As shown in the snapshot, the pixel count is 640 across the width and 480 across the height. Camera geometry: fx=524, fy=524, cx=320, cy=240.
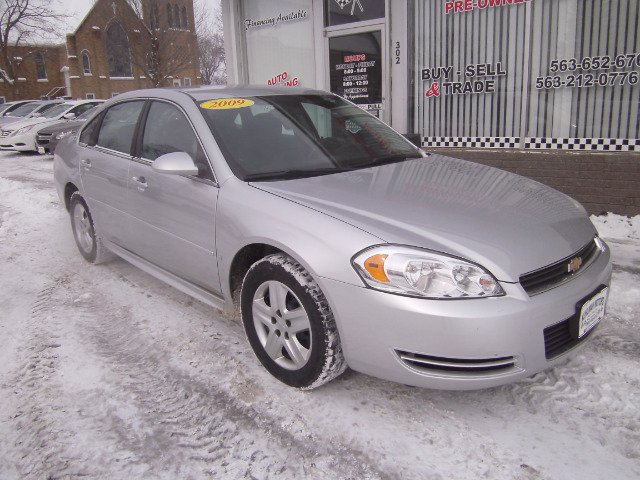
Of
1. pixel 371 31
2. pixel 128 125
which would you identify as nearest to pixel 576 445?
pixel 128 125

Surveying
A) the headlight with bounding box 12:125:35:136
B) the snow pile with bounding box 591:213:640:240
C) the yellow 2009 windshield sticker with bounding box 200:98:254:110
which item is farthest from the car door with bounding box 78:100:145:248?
the headlight with bounding box 12:125:35:136

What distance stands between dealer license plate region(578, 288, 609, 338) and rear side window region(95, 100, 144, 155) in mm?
3265

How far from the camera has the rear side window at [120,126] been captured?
4.06m

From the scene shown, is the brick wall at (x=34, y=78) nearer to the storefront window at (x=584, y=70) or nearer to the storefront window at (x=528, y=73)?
the storefront window at (x=528, y=73)

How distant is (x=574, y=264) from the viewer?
256 cm

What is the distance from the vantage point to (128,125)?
13.5 ft

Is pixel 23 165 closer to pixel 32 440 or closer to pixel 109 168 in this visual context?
pixel 109 168

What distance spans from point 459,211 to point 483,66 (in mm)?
4987

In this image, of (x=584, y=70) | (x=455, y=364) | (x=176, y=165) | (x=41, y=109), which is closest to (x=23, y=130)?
(x=41, y=109)

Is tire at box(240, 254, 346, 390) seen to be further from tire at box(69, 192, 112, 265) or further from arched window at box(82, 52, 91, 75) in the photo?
arched window at box(82, 52, 91, 75)

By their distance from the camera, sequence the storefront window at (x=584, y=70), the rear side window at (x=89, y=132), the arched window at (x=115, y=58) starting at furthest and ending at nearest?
the arched window at (x=115, y=58) < the storefront window at (x=584, y=70) < the rear side window at (x=89, y=132)

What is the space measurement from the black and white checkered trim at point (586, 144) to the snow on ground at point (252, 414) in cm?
296

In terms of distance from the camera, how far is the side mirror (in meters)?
3.10

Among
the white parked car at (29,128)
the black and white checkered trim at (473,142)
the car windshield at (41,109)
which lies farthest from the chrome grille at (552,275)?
the car windshield at (41,109)
